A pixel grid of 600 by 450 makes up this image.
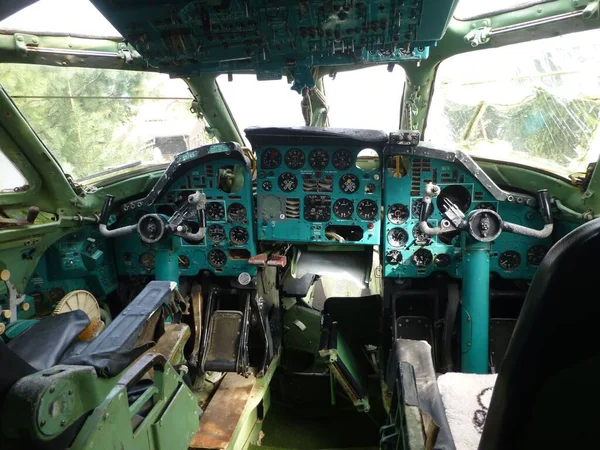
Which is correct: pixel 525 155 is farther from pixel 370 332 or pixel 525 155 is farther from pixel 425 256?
pixel 370 332

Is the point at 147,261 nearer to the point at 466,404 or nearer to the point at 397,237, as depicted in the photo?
the point at 397,237

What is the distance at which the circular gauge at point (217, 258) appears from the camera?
3.83 m

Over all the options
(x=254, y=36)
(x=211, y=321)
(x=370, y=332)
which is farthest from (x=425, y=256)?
(x=254, y=36)

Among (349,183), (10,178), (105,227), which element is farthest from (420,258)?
(10,178)

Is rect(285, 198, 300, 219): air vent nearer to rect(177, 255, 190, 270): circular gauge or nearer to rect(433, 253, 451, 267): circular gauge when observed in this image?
rect(177, 255, 190, 270): circular gauge

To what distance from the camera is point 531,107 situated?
3178mm

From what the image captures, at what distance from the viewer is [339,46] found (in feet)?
6.90

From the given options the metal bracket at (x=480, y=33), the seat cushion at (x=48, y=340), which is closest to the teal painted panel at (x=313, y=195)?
the metal bracket at (x=480, y=33)

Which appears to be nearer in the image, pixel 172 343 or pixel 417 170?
pixel 172 343

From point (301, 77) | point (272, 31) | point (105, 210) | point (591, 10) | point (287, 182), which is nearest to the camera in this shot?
point (272, 31)

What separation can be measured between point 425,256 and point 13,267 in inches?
122

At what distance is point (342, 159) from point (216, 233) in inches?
50.0

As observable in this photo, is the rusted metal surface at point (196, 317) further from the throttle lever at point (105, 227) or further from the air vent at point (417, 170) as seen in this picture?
the air vent at point (417, 170)

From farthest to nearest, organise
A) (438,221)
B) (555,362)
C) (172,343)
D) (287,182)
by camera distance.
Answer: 1. (287,182)
2. (438,221)
3. (172,343)
4. (555,362)
